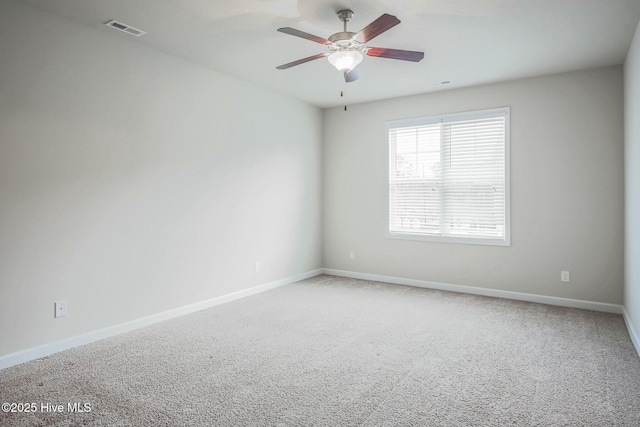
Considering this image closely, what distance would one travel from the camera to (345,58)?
2998 mm

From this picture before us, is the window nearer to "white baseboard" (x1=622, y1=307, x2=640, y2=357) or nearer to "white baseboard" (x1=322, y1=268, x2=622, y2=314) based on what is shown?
"white baseboard" (x1=322, y1=268, x2=622, y2=314)

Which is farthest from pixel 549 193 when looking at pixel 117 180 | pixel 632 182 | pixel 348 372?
pixel 117 180

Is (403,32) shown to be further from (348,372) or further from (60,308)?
(60,308)

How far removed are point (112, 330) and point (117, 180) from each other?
131 centimetres

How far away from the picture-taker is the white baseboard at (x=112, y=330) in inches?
113

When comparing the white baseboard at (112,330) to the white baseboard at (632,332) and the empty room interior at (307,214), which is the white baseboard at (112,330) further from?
the white baseboard at (632,332)

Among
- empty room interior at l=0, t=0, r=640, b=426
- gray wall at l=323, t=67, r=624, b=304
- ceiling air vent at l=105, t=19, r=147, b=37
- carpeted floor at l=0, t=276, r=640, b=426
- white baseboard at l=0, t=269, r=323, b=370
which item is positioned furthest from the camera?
gray wall at l=323, t=67, r=624, b=304

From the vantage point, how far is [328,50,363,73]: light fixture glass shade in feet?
9.77

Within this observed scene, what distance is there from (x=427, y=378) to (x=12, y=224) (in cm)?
309

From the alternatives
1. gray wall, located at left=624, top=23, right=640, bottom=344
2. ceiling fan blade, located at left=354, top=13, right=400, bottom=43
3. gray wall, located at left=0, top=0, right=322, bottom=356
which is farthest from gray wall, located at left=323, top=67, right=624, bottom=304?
ceiling fan blade, located at left=354, top=13, right=400, bottom=43

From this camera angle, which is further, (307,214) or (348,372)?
(307,214)

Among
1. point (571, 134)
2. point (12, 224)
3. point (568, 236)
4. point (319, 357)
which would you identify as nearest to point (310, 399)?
point (319, 357)

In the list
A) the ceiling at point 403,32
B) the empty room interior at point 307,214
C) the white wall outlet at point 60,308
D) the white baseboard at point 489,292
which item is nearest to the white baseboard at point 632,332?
the empty room interior at point 307,214

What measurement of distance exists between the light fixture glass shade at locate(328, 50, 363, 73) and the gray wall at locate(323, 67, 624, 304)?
2.53 meters
